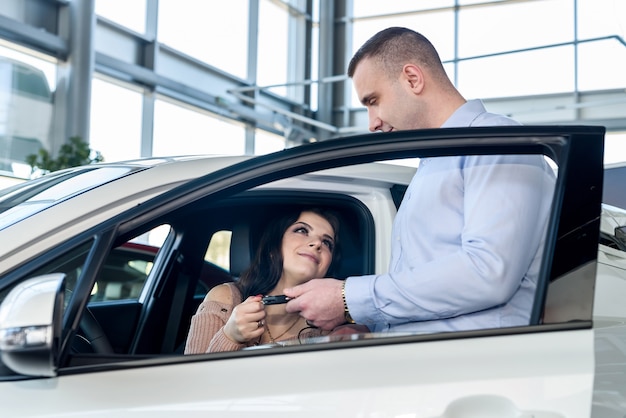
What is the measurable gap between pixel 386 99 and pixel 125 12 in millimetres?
8679

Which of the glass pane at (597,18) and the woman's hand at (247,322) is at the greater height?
the glass pane at (597,18)

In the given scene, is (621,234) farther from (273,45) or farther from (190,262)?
(273,45)

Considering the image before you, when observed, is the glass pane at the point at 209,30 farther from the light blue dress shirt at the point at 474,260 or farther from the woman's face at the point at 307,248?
the light blue dress shirt at the point at 474,260

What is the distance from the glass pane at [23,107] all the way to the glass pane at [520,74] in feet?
20.9

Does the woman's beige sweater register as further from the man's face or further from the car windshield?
the man's face

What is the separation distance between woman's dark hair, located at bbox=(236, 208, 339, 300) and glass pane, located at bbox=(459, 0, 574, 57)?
10.7 m

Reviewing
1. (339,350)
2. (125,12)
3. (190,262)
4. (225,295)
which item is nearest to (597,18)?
(125,12)

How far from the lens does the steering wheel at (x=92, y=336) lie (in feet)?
6.77

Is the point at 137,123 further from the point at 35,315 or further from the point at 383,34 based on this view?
the point at 35,315

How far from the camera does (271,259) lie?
2.03 metres

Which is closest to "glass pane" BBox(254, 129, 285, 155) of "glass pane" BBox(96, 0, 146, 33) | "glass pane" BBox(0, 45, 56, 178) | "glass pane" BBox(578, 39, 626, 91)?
"glass pane" BBox(96, 0, 146, 33)

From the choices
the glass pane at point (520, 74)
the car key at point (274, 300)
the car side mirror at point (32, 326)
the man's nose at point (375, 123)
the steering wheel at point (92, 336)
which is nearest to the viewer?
the car side mirror at point (32, 326)

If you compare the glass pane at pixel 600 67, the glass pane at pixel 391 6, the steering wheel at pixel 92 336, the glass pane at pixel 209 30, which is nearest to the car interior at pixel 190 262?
the steering wheel at pixel 92 336

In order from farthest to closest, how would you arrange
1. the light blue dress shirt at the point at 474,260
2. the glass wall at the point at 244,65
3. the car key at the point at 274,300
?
the glass wall at the point at 244,65
the car key at the point at 274,300
the light blue dress shirt at the point at 474,260
